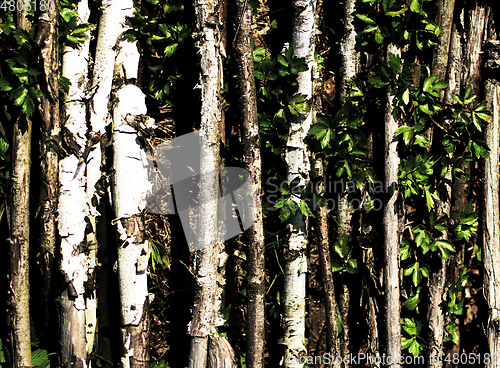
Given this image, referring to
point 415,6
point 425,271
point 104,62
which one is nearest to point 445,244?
point 425,271

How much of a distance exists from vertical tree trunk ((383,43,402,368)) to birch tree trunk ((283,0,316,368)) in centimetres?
49

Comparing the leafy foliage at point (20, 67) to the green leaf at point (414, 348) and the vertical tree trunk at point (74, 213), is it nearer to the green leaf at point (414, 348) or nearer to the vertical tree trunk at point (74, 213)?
the vertical tree trunk at point (74, 213)

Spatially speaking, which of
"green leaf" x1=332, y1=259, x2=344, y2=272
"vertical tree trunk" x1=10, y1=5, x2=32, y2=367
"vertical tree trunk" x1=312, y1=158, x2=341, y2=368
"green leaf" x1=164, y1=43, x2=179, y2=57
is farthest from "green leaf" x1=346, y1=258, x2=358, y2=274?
"vertical tree trunk" x1=10, y1=5, x2=32, y2=367

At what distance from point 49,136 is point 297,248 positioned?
1.54 meters

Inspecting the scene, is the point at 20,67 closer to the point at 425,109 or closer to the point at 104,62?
the point at 104,62

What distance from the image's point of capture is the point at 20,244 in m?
2.07

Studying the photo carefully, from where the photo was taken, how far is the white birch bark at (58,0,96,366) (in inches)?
78.7

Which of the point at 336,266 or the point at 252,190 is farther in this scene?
the point at 336,266

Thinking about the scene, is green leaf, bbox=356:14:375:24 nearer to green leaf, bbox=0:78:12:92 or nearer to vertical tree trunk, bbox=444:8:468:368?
vertical tree trunk, bbox=444:8:468:368

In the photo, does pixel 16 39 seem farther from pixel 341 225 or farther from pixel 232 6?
pixel 341 225

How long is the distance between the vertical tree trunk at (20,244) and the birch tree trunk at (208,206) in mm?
960

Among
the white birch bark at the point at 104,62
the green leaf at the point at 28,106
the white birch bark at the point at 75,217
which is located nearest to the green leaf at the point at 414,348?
the white birch bark at the point at 75,217

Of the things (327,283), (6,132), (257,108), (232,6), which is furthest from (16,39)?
(327,283)

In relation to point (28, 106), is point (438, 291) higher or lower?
lower
